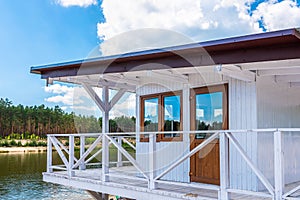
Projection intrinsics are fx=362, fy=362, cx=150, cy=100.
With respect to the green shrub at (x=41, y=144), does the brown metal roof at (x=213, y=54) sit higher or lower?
higher

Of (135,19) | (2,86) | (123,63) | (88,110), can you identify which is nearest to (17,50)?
(2,86)

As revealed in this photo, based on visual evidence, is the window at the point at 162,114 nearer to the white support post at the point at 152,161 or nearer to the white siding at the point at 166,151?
the white siding at the point at 166,151

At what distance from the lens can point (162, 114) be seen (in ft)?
22.7

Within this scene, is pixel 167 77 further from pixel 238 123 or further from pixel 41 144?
pixel 41 144

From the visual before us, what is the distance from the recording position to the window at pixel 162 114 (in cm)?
663

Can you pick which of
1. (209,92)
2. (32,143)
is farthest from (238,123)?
Result: (32,143)

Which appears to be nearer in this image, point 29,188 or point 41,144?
point 29,188

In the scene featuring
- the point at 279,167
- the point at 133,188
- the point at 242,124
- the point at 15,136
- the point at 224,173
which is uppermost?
the point at 242,124

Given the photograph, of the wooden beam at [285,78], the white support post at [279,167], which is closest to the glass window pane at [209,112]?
the wooden beam at [285,78]

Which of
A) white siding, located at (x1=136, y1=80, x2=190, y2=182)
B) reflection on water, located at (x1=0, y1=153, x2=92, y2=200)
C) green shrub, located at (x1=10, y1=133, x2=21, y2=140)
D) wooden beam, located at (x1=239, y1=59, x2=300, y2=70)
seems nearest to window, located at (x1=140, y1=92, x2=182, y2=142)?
white siding, located at (x1=136, y1=80, x2=190, y2=182)

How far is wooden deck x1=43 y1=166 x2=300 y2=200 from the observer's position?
15.9 feet

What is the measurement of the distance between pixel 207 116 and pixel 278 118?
1185 mm

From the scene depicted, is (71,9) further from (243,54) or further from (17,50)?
(243,54)

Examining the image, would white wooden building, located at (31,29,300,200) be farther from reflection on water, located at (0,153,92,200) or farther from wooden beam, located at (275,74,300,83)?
reflection on water, located at (0,153,92,200)
